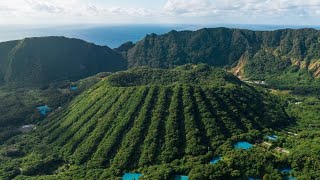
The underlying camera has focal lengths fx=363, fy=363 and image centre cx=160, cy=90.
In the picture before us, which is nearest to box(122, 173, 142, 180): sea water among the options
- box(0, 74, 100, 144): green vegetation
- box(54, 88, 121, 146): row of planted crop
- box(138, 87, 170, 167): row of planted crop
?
box(138, 87, 170, 167): row of planted crop

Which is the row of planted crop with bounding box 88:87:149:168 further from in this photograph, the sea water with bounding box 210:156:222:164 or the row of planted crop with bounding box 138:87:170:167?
the sea water with bounding box 210:156:222:164

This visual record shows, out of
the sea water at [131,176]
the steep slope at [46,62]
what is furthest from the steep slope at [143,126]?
the steep slope at [46,62]

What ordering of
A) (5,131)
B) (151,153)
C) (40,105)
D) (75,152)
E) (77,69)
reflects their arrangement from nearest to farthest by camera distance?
(151,153), (75,152), (5,131), (40,105), (77,69)

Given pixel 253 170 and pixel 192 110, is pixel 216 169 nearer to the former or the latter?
pixel 253 170

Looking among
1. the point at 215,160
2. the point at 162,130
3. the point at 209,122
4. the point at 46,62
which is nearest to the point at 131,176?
the point at 162,130

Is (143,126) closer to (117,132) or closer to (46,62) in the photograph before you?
(117,132)

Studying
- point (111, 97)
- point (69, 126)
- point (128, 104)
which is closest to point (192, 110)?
point (128, 104)

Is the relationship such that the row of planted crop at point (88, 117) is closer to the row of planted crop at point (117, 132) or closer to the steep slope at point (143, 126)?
the steep slope at point (143, 126)
